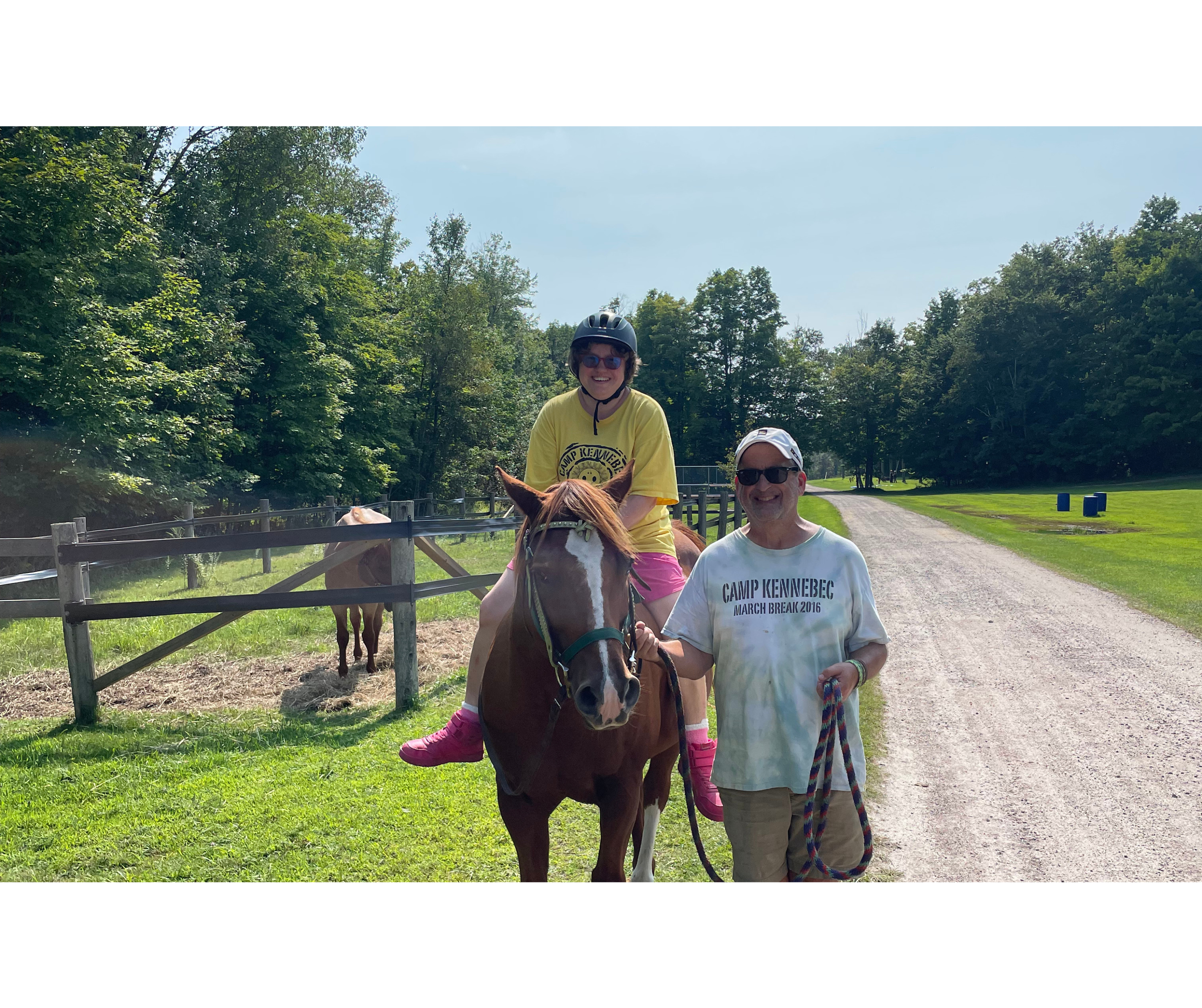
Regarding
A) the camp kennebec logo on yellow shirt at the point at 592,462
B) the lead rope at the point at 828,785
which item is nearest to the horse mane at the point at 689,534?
the camp kennebec logo on yellow shirt at the point at 592,462

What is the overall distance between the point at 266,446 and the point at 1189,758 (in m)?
27.6

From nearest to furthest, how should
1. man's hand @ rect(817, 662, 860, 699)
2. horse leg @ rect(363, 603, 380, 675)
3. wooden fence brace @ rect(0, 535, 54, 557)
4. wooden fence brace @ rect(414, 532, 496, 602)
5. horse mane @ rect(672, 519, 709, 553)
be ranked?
man's hand @ rect(817, 662, 860, 699)
horse mane @ rect(672, 519, 709, 553)
wooden fence brace @ rect(0, 535, 54, 557)
wooden fence brace @ rect(414, 532, 496, 602)
horse leg @ rect(363, 603, 380, 675)

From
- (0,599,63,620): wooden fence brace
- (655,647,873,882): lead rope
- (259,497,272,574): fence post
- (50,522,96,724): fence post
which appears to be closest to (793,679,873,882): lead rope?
(655,647,873,882): lead rope

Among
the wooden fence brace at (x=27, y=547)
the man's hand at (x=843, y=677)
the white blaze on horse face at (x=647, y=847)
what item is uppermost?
the man's hand at (x=843, y=677)

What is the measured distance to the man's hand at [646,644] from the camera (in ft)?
8.69

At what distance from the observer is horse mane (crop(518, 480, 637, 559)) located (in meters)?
2.68

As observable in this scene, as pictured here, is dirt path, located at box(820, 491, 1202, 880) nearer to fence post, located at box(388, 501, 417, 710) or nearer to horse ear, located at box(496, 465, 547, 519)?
horse ear, located at box(496, 465, 547, 519)

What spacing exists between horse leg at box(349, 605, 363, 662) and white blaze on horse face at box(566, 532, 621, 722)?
7135 millimetres

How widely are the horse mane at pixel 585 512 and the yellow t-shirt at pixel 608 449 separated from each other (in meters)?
0.79

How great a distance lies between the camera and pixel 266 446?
89.1 ft

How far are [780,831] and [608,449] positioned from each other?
1.89m

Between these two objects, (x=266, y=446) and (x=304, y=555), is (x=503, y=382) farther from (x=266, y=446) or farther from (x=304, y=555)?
(x=304, y=555)

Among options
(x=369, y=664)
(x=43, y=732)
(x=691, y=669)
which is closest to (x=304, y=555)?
(x=369, y=664)

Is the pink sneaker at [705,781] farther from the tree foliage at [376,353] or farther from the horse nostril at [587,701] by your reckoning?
the tree foliage at [376,353]
